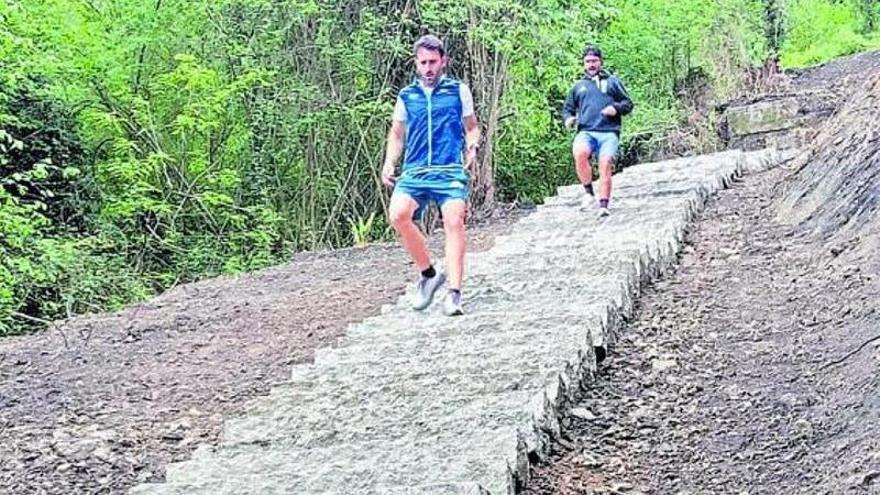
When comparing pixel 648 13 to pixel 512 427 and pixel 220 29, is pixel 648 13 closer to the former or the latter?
pixel 220 29

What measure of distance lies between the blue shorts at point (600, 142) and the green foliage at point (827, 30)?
1310 centimetres

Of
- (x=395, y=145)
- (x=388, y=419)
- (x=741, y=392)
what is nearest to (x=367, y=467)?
(x=388, y=419)

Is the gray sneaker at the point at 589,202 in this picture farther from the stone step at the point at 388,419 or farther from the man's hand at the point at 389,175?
the stone step at the point at 388,419

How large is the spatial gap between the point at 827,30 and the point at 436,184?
2007cm

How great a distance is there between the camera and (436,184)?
18.4 feet

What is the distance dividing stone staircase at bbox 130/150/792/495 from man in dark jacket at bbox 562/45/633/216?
1.38 m

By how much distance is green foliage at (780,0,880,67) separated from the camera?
852 inches

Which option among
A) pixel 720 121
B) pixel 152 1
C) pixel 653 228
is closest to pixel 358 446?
pixel 653 228

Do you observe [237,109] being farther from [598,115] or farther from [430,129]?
[430,129]

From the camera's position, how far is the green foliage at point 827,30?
21.6 meters

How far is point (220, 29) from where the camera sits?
12.7m

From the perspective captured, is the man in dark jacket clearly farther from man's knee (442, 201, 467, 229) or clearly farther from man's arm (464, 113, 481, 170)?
man's knee (442, 201, 467, 229)

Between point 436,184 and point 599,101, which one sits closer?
point 436,184

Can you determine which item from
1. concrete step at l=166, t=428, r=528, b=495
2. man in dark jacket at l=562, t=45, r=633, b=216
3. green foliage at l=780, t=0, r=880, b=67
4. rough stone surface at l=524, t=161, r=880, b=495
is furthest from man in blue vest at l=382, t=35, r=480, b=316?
green foliage at l=780, t=0, r=880, b=67
